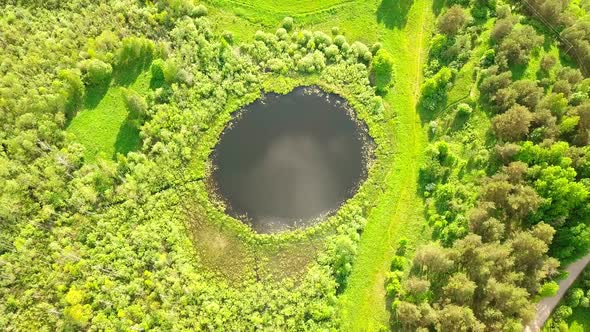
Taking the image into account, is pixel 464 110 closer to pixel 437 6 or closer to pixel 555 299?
pixel 437 6

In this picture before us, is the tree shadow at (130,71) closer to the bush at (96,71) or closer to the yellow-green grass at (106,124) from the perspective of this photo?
the yellow-green grass at (106,124)

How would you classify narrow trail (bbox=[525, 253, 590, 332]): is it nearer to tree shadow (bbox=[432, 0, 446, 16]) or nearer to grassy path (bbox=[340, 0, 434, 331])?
grassy path (bbox=[340, 0, 434, 331])

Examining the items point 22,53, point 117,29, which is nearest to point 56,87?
point 22,53

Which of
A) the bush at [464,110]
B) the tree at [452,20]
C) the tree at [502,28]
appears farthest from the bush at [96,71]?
the tree at [502,28]

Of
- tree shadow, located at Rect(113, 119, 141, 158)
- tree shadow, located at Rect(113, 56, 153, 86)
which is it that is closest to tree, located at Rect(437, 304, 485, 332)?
tree shadow, located at Rect(113, 119, 141, 158)

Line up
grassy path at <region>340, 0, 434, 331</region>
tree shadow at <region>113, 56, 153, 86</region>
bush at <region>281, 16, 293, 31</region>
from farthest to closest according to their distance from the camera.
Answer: bush at <region>281, 16, 293, 31</region> < tree shadow at <region>113, 56, 153, 86</region> < grassy path at <region>340, 0, 434, 331</region>

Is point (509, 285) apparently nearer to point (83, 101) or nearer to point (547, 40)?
point (547, 40)
